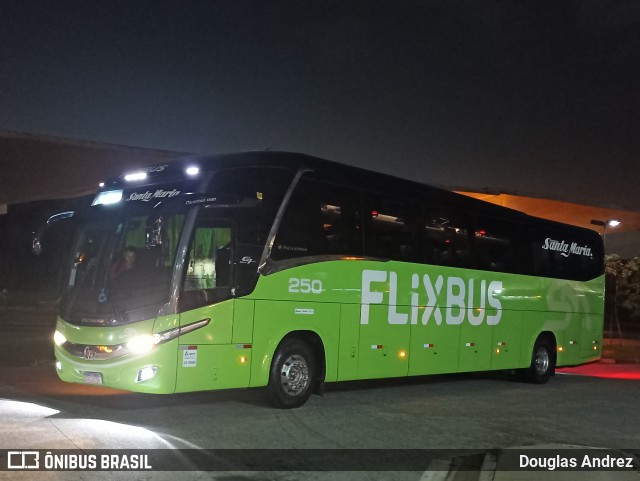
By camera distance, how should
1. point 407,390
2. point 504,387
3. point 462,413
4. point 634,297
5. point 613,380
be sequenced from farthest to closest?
point 634,297 < point 613,380 < point 504,387 < point 407,390 < point 462,413

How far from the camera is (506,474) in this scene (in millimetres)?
6922

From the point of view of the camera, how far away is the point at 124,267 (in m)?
9.56

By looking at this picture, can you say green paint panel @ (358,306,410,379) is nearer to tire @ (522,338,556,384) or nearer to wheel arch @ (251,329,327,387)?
wheel arch @ (251,329,327,387)

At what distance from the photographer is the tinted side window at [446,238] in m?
13.1

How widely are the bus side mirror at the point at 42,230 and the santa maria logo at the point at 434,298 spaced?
191 inches

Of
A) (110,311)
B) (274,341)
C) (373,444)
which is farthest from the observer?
(274,341)

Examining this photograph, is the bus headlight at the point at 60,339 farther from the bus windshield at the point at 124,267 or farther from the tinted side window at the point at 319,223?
the tinted side window at the point at 319,223

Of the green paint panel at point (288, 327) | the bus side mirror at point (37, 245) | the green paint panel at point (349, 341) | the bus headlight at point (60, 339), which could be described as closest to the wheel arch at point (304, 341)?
the green paint panel at point (288, 327)

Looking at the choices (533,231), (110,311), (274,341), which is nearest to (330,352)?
(274,341)

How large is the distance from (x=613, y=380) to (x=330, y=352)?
975 cm

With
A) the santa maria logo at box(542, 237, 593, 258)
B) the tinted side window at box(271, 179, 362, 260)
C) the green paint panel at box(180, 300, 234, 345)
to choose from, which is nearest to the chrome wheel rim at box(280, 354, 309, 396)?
the green paint panel at box(180, 300, 234, 345)

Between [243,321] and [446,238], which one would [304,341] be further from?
[446,238]

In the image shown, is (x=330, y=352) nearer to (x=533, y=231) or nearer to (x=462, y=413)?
(x=462, y=413)

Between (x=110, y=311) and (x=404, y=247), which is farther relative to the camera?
(x=404, y=247)
